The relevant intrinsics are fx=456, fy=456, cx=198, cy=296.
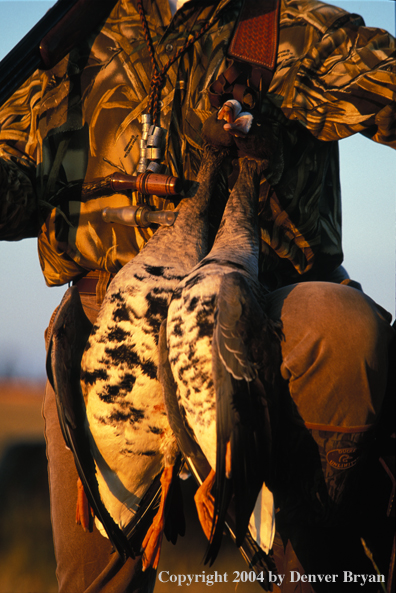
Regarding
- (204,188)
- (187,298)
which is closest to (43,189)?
(204,188)

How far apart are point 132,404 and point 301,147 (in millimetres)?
1281

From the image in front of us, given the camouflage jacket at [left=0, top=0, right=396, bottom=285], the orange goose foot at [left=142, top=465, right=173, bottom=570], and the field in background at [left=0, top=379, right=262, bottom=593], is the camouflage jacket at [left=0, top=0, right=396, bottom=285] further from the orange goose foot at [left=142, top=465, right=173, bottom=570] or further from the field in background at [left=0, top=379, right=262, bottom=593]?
the field in background at [left=0, top=379, right=262, bottom=593]

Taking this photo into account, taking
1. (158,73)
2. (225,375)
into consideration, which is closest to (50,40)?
(158,73)

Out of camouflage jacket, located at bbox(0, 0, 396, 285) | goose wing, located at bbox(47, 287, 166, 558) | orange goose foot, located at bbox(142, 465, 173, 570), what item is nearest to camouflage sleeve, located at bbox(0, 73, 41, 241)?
camouflage jacket, located at bbox(0, 0, 396, 285)

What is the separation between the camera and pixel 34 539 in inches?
171

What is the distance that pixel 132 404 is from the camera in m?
1.50

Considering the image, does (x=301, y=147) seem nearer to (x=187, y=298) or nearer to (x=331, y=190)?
(x=331, y=190)

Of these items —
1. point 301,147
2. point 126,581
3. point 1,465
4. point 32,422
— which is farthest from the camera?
point 32,422

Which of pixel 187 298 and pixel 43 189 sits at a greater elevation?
pixel 187 298

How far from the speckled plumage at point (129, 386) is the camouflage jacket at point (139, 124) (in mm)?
405

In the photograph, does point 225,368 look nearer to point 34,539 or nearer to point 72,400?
point 72,400

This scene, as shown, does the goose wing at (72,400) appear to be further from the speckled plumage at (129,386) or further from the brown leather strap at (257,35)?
the brown leather strap at (257,35)

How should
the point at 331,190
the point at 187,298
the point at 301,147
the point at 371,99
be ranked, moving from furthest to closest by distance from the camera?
the point at 331,190 < the point at 301,147 < the point at 371,99 < the point at 187,298

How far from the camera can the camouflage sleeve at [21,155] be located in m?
1.90
